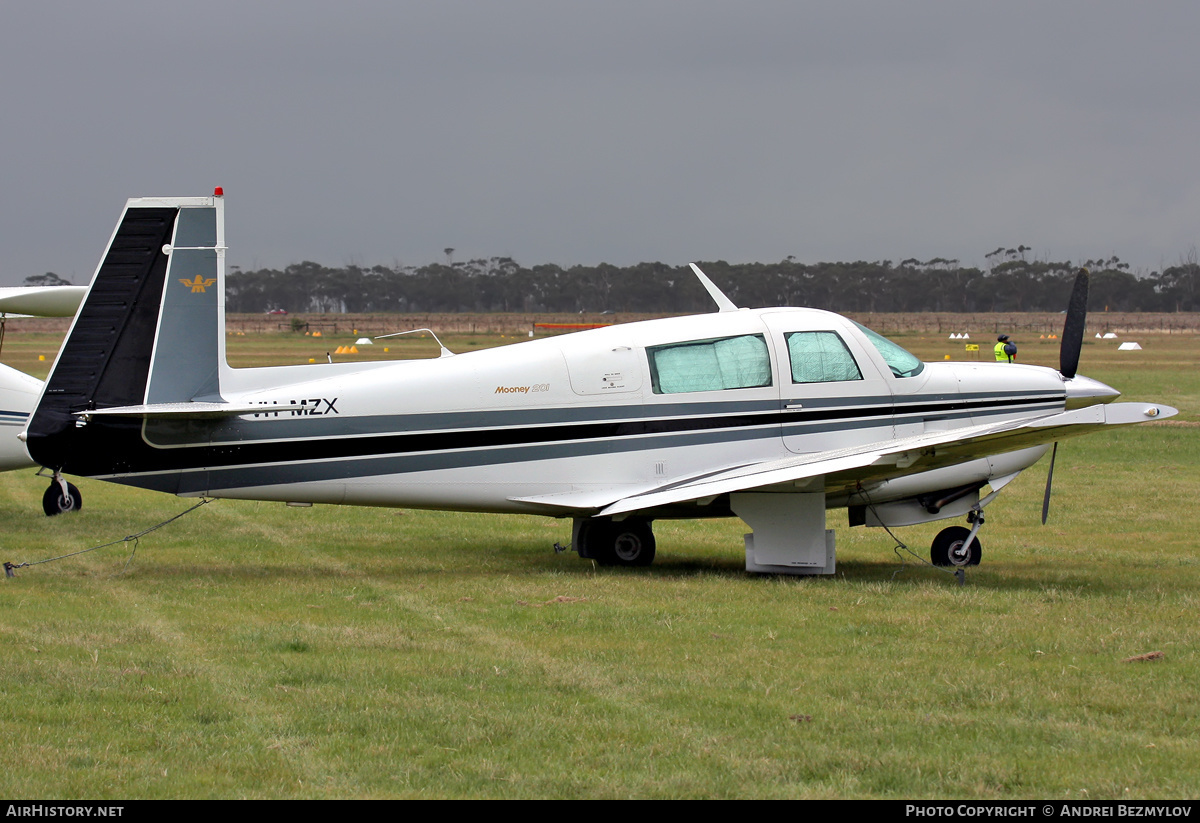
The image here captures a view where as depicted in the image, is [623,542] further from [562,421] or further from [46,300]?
[46,300]

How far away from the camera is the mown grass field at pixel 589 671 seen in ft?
18.6

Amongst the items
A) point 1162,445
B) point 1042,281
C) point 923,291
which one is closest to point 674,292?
point 923,291

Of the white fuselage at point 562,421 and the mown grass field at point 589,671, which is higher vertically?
the white fuselage at point 562,421

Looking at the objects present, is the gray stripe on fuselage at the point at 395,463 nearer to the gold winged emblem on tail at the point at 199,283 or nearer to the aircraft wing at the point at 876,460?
the aircraft wing at the point at 876,460

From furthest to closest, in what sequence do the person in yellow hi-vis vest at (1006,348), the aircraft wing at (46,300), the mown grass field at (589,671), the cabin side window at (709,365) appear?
the person in yellow hi-vis vest at (1006,348)
the aircraft wing at (46,300)
the cabin side window at (709,365)
the mown grass field at (589,671)

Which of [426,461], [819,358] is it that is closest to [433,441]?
[426,461]

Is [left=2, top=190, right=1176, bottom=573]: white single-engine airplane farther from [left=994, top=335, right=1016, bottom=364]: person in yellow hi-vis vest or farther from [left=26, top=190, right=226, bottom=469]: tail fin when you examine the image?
[left=994, top=335, right=1016, bottom=364]: person in yellow hi-vis vest

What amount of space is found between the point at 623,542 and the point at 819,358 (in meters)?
2.60

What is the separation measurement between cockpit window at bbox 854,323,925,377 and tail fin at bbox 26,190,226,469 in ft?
19.4

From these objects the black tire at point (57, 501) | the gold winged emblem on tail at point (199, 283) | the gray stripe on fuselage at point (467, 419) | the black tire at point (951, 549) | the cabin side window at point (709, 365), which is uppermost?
the gold winged emblem on tail at point (199, 283)

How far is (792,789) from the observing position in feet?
17.9

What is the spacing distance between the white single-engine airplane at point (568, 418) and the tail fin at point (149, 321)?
0.06ft

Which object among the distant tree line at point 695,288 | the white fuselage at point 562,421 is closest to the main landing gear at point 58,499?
the white fuselage at point 562,421

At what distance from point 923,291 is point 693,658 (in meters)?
142
